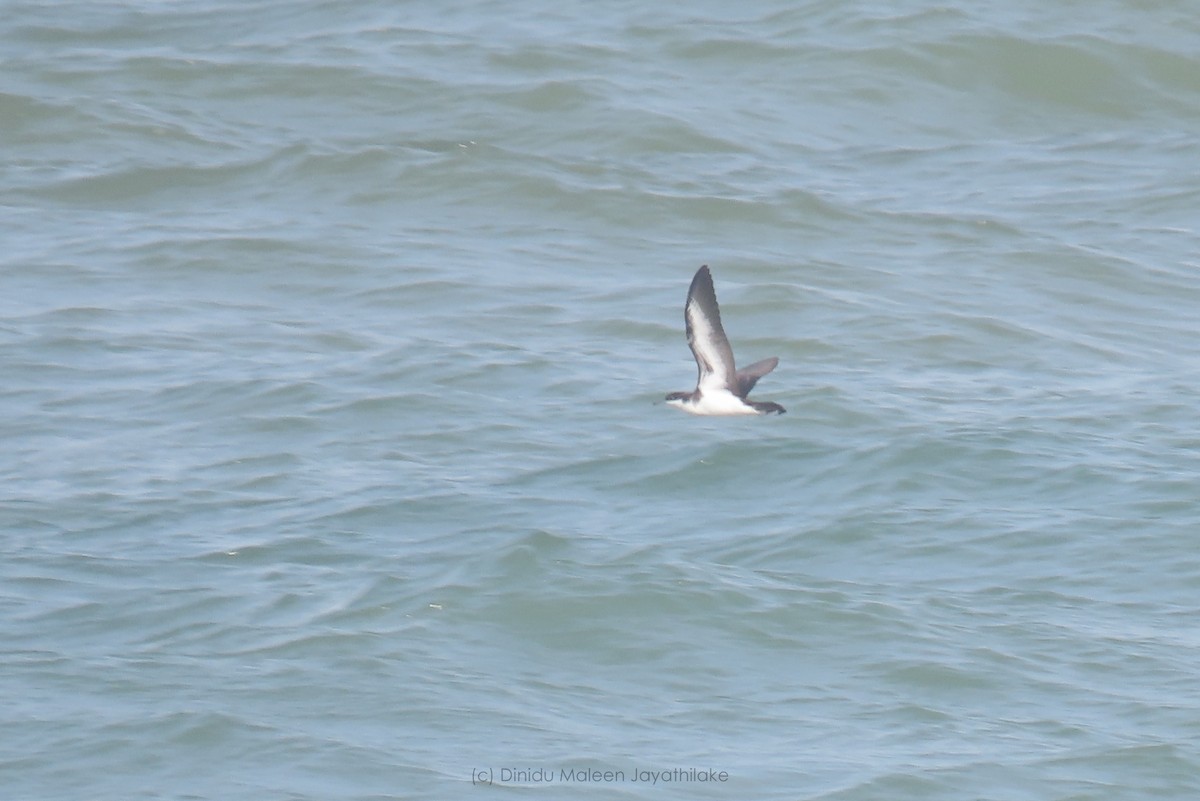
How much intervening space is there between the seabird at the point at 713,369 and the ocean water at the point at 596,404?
908mm

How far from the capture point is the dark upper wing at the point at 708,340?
7.55 meters

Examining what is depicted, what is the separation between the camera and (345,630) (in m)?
8.01

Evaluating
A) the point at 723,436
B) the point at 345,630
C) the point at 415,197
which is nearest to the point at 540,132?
the point at 415,197

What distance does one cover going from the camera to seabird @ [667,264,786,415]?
7605 mm

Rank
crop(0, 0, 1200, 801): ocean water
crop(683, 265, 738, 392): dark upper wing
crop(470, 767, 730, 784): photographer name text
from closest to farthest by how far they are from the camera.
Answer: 1. crop(470, 767, 730, 784): photographer name text
2. crop(0, 0, 1200, 801): ocean water
3. crop(683, 265, 738, 392): dark upper wing

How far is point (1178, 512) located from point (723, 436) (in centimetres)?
245

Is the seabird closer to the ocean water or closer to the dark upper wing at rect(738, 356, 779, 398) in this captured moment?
the dark upper wing at rect(738, 356, 779, 398)

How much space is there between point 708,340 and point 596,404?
111 inches

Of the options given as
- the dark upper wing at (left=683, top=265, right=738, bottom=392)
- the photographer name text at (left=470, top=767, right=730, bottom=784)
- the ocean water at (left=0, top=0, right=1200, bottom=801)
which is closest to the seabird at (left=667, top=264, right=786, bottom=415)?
the dark upper wing at (left=683, top=265, right=738, bottom=392)

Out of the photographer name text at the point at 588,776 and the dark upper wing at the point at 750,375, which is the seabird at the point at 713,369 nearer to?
the dark upper wing at the point at 750,375

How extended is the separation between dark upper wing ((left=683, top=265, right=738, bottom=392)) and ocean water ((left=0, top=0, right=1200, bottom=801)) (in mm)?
1027

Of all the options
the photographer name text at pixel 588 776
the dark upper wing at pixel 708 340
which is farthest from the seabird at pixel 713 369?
the photographer name text at pixel 588 776

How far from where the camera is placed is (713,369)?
7.96 m

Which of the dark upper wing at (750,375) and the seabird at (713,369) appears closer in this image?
the seabird at (713,369)
